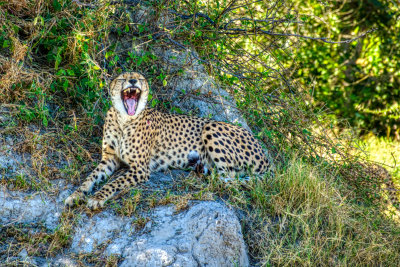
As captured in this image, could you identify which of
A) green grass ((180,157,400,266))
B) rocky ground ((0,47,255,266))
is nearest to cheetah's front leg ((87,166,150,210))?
rocky ground ((0,47,255,266))

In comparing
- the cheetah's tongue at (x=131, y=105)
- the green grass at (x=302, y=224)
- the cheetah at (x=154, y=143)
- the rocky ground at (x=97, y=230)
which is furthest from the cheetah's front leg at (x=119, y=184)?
the cheetah's tongue at (x=131, y=105)

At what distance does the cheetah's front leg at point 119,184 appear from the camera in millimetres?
4301

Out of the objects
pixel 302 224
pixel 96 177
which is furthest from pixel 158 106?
pixel 302 224

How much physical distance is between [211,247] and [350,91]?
623 centimetres

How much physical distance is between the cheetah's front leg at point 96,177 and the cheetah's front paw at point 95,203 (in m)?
0.13

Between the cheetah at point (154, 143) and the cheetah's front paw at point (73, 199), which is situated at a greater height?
the cheetah at point (154, 143)

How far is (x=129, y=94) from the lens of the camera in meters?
4.89

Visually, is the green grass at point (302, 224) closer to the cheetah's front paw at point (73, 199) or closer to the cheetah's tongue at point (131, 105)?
the cheetah's tongue at point (131, 105)

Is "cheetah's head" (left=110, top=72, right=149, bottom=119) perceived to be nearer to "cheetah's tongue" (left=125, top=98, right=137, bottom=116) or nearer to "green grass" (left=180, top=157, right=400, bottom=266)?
"cheetah's tongue" (left=125, top=98, right=137, bottom=116)

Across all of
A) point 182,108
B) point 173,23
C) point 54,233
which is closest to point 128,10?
point 173,23

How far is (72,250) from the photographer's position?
3986 mm

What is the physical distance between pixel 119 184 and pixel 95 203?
42 cm

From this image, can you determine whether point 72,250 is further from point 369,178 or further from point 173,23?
point 369,178

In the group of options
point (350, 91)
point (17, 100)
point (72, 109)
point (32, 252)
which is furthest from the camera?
point (350, 91)
